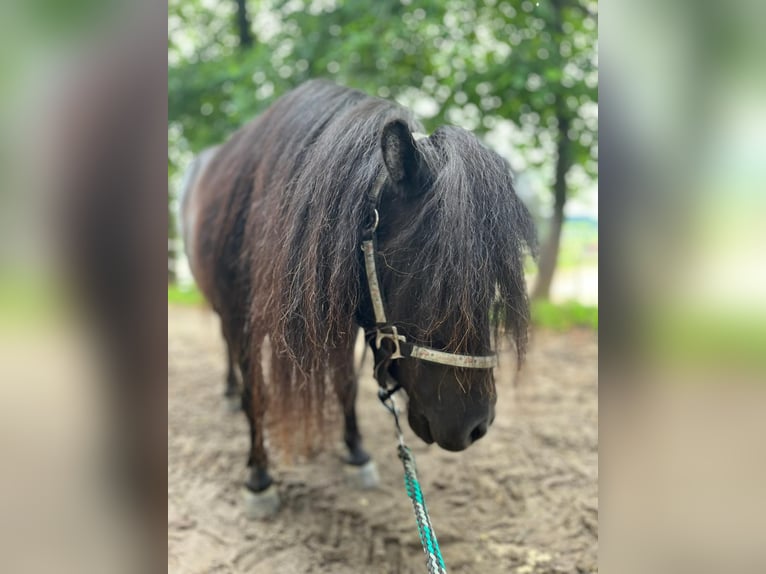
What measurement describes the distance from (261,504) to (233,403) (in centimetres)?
173

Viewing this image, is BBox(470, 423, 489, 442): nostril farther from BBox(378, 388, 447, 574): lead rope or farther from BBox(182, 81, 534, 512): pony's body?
BBox(378, 388, 447, 574): lead rope

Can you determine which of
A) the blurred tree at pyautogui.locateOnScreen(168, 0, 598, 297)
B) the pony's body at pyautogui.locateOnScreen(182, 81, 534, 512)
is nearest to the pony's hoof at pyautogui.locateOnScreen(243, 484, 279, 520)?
the pony's body at pyautogui.locateOnScreen(182, 81, 534, 512)

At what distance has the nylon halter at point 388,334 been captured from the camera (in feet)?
5.11

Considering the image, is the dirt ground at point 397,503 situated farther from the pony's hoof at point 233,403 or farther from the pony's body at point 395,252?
the pony's body at point 395,252

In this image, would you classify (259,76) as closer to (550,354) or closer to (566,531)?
(550,354)

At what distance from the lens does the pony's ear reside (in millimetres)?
1555

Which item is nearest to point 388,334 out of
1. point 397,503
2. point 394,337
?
point 394,337

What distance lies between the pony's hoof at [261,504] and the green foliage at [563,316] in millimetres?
4844

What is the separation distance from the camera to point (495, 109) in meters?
5.53

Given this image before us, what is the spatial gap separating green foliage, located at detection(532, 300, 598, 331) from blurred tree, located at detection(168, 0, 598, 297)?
2.43m

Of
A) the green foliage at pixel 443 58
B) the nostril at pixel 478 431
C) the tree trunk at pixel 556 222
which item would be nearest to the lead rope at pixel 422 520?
the nostril at pixel 478 431

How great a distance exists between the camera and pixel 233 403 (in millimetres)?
4270
